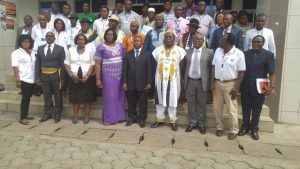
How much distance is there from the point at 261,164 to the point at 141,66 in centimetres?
267

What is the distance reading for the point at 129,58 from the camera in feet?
17.3

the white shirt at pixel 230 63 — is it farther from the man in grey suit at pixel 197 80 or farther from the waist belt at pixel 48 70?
the waist belt at pixel 48 70

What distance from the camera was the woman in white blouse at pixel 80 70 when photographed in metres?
5.40

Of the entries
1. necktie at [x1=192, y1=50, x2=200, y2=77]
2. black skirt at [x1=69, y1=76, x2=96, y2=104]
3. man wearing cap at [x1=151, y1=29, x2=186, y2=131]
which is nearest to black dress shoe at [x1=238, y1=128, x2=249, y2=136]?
man wearing cap at [x1=151, y1=29, x2=186, y2=131]

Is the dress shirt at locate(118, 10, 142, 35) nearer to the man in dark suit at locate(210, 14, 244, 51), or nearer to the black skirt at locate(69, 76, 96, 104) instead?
the black skirt at locate(69, 76, 96, 104)

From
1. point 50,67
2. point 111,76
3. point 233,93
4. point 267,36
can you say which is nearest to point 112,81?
point 111,76

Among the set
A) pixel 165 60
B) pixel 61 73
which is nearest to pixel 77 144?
pixel 61 73

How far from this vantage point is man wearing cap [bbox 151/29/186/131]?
5074mm

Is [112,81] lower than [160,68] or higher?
lower

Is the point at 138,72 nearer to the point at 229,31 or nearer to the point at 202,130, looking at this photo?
the point at 202,130

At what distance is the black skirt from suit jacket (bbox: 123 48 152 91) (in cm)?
86

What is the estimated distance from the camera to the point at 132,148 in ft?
14.5

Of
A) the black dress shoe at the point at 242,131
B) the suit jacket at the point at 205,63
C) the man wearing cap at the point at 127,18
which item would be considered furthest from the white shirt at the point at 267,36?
the man wearing cap at the point at 127,18

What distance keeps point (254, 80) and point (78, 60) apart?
3.34 metres
